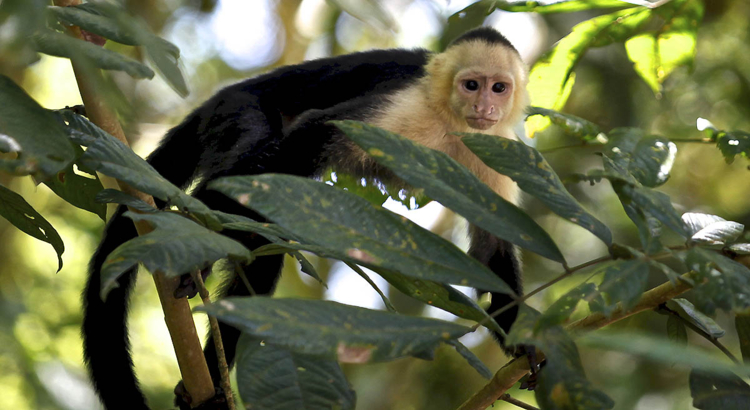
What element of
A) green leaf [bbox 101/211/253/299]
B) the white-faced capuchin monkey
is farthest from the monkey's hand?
green leaf [bbox 101/211/253/299]

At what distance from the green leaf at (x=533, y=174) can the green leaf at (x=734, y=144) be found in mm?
666

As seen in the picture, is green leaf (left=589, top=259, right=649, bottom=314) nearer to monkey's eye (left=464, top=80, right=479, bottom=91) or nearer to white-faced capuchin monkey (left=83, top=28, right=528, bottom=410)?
white-faced capuchin monkey (left=83, top=28, right=528, bottom=410)

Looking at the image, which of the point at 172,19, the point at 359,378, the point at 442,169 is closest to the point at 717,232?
the point at 442,169

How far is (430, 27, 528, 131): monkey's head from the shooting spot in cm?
249

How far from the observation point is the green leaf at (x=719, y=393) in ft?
2.95

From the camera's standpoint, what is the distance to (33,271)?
4.20 m

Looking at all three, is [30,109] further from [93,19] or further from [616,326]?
[616,326]

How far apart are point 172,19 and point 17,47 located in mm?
4771

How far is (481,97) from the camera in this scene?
8.20 feet

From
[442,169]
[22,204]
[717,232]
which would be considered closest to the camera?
[442,169]

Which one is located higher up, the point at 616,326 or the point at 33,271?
the point at 33,271

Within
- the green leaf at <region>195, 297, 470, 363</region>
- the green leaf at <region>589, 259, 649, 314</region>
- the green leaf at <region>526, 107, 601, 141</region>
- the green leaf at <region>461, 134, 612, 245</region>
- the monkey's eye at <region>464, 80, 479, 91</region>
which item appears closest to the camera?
the green leaf at <region>195, 297, 470, 363</region>

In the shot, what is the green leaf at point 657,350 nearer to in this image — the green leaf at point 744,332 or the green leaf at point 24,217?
the green leaf at point 744,332

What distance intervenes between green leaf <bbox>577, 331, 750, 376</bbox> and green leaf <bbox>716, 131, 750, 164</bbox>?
0.96 meters
